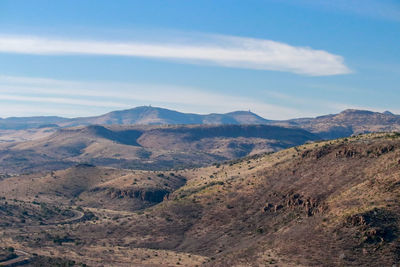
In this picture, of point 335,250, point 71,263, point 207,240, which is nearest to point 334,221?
point 335,250

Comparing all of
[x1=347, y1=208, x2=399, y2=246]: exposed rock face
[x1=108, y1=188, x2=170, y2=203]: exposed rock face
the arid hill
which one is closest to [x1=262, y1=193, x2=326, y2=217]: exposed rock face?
the arid hill

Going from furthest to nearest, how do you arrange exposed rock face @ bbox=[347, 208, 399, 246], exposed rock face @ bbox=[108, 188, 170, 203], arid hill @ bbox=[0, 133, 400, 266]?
exposed rock face @ bbox=[108, 188, 170, 203] < arid hill @ bbox=[0, 133, 400, 266] < exposed rock face @ bbox=[347, 208, 399, 246]

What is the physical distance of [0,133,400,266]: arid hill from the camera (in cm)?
8662

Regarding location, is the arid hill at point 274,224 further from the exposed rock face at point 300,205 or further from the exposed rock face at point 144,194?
the exposed rock face at point 144,194

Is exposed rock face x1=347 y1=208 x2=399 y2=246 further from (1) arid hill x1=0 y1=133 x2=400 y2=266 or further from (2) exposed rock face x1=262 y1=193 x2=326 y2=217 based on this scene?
(2) exposed rock face x1=262 y1=193 x2=326 y2=217

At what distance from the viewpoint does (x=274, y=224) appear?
10838cm

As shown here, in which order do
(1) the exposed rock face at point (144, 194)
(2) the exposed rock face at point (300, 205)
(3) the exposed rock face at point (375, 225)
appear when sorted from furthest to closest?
(1) the exposed rock face at point (144, 194), (2) the exposed rock face at point (300, 205), (3) the exposed rock face at point (375, 225)

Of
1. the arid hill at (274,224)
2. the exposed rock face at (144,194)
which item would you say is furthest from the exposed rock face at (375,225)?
the exposed rock face at (144,194)

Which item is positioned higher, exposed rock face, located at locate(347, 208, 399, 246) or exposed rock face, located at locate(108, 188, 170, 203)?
exposed rock face, located at locate(347, 208, 399, 246)

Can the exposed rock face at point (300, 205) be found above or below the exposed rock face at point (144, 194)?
above

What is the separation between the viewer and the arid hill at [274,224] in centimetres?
8662

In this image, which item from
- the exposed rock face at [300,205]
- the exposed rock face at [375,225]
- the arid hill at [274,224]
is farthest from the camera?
the exposed rock face at [300,205]

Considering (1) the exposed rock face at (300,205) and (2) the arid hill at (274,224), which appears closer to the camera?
(2) the arid hill at (274,224)

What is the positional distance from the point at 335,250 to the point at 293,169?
4812 centimetres
